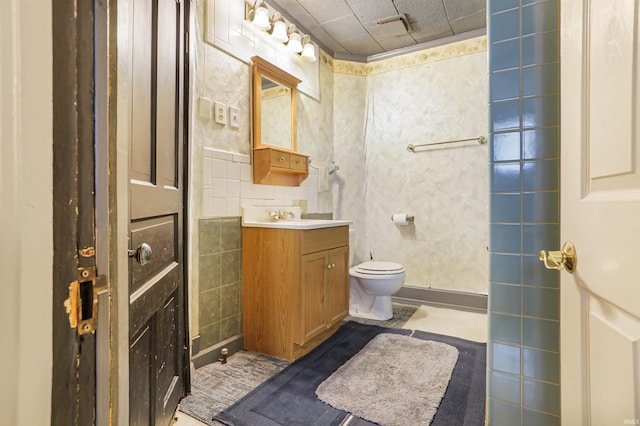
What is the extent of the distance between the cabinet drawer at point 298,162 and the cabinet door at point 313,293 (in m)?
0.72

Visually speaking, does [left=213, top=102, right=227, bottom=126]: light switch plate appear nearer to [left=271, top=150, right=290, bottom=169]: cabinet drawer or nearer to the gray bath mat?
[left=271, top=150, right=290, bottom=169]: cabinet drawer

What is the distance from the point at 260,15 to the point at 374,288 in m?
2.14

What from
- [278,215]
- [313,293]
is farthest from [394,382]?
[278,215]

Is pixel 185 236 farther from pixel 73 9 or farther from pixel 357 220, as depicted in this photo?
pixel 357 220

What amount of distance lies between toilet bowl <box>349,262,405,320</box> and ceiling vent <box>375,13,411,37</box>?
2028 millimetres

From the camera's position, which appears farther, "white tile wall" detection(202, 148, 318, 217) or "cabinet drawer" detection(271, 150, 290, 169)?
"cabinet drawer" detection(271, 150, 290, 169)

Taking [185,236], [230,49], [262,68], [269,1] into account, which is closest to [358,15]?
[269,1]

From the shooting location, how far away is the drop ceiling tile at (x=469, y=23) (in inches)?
100.0

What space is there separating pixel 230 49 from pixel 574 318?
6.94 feet

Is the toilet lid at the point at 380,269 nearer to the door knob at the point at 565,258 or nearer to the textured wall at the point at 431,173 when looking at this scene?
the textured wall at the point at 431,173

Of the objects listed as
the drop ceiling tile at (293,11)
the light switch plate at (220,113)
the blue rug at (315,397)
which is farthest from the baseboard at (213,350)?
the drop ceiling tile at (293,11)

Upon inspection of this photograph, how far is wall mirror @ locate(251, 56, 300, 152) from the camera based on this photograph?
2.16 m

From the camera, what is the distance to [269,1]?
2330mm

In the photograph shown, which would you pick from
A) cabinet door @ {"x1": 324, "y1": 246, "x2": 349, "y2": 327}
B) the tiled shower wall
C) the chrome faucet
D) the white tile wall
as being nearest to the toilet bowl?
cabinet door @ {"x1": 324, "y1": 246, "x2": 349, "y2": 327}
